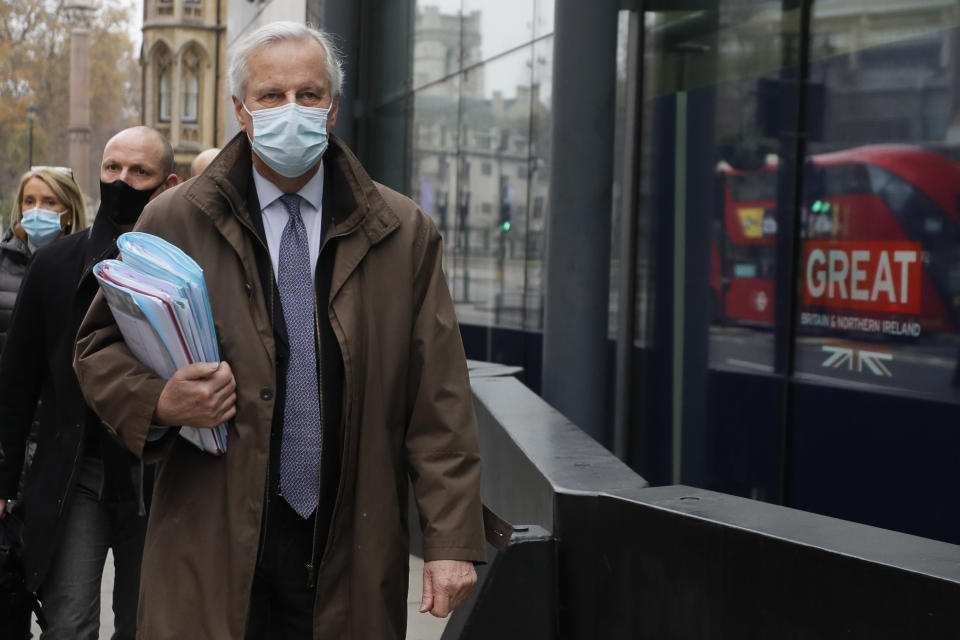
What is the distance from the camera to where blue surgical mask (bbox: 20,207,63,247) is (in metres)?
4.95

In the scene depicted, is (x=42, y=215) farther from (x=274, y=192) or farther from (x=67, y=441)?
(x=274, y=192)

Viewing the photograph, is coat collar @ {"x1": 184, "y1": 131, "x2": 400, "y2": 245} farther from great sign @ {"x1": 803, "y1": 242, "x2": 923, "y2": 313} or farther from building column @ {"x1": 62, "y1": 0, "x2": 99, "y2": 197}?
building column @ {"x1": 62, "y1": 0, "x2": 99, "y2": 197}

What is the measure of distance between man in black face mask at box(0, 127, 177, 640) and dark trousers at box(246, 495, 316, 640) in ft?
3.88

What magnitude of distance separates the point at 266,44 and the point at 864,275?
17.1 ft

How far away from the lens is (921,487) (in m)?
6.79

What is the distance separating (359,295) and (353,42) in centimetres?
1032

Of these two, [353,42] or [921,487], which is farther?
[353,42]

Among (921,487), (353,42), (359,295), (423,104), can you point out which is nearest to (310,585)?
(359,295)

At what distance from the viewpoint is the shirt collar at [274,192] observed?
271cm

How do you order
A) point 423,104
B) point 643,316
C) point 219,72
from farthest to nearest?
point 219,72, point 423,104, point 643,316

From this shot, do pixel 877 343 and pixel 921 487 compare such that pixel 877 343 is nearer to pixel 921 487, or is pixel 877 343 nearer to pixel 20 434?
pixel 921 487

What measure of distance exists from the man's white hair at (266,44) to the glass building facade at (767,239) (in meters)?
4.64

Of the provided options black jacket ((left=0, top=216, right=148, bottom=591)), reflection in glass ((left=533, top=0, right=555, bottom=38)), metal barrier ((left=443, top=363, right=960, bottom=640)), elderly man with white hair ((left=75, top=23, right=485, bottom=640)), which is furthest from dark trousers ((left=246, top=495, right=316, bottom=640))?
reflection in glass ((left=533, top=0, right=555, bottom=38))

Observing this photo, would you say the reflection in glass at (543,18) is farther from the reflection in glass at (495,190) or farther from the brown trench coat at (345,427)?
the brown trench coat at (345,427)
